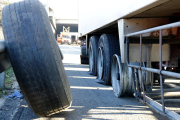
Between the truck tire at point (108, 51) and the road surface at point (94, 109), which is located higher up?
the truck tire at point (108, 51)

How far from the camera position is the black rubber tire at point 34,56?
7.65 feet

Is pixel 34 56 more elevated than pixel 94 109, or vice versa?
pixel 34 56

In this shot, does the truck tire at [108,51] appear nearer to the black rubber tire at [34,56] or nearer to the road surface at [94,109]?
the road surface at [94,109]

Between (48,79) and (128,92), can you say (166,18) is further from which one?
(48,79)

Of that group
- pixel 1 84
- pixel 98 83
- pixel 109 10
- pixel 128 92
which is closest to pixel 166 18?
pixel 109 10

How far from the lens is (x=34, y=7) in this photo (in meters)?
2.59

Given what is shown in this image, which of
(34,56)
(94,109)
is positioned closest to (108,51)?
(94,109)

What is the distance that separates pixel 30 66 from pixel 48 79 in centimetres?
27

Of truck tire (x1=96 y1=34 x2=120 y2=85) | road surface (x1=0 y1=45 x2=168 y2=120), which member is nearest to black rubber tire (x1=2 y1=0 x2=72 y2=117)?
road surface (x1=0 y1=45 x2=168 y2=120)

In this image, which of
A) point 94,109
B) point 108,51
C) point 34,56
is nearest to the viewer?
point 34,56

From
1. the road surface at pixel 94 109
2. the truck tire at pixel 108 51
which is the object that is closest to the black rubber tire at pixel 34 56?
the road surface at pixel 94 109

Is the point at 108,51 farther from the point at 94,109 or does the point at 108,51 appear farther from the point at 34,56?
the point at 34,56

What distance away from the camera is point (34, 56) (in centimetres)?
234

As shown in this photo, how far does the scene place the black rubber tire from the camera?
2332 millimetres
